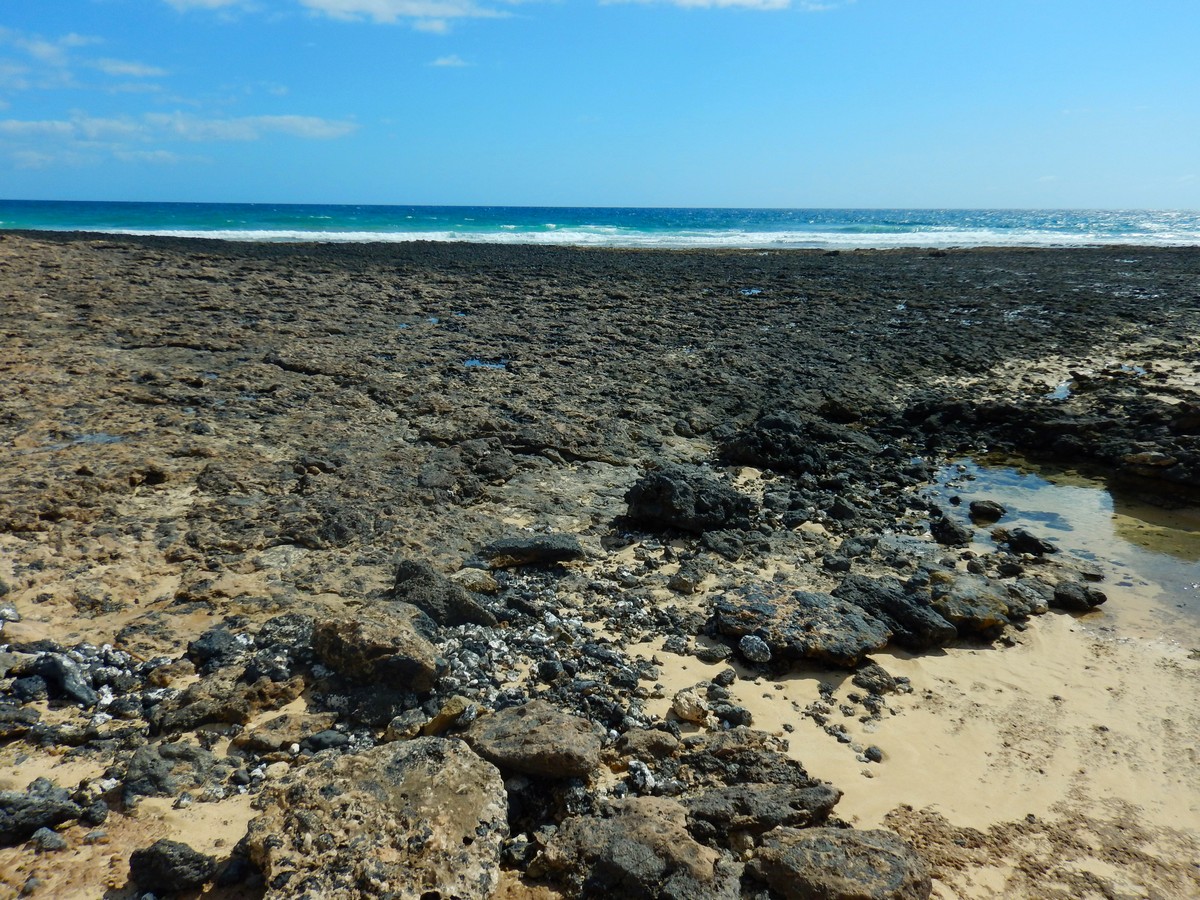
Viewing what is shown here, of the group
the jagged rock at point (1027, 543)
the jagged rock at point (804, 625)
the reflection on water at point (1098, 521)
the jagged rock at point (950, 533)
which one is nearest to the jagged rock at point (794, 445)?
the reflection on water at point (1098, 521)

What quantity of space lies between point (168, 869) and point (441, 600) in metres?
2.04

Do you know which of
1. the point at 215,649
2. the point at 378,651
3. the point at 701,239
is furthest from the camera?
the point at 701,239

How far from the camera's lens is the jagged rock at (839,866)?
8.98 feet

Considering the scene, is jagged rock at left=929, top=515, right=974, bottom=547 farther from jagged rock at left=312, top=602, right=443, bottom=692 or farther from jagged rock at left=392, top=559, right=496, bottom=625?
jagged rock at left=312, top=602, right=443, bottom=692

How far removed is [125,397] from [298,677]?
5894 millimetres

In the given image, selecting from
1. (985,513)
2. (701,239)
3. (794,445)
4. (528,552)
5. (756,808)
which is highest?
(701,239)

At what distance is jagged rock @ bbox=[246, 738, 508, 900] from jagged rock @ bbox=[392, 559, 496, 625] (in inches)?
55.5

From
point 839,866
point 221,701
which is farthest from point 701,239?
point 839,866

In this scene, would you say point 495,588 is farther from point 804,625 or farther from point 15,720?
point 15,720

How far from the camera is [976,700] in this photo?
431 centimetres

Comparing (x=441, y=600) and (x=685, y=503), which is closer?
(x=441, y=600)

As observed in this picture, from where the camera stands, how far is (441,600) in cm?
455

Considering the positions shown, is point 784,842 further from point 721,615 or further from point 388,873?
point 721,615

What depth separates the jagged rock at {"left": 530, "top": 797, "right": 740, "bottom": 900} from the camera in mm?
2742
